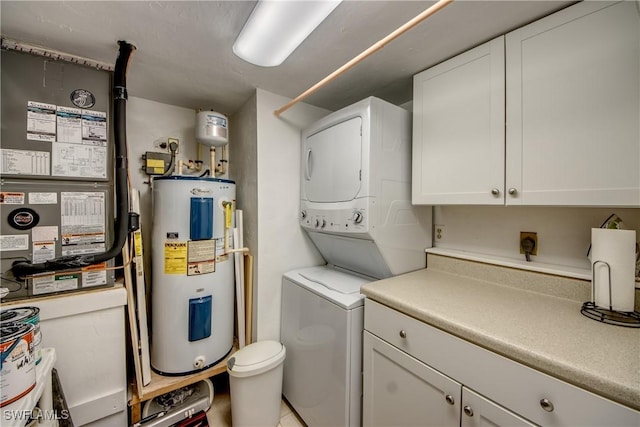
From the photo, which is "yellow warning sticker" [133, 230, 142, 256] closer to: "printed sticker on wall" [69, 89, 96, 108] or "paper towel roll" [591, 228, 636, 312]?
"printed sticker on wall" [69, 89, 96, 108]

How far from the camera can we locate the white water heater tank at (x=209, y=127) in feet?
5.89

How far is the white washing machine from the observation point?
1304 millimetres

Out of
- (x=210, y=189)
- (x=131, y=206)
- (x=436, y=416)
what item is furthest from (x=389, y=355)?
(x=131, y=206)

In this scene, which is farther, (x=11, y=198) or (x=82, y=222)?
A: (x=82, y=222)

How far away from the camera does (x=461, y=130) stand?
1.33 meters

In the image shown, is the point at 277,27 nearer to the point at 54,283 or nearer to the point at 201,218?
the point at 201,218

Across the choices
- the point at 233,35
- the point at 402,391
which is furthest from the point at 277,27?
the point at 402,391

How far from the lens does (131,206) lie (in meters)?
1.55

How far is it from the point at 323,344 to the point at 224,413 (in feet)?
3.21

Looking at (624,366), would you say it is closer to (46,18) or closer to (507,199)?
(507,199)

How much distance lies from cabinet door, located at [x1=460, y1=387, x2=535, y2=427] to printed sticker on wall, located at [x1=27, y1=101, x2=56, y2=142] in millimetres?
2233

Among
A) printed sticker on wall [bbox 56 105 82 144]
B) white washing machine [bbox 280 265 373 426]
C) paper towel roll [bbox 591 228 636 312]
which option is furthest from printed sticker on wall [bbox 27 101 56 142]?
paper towel roll [bbox 591 228 636 312]

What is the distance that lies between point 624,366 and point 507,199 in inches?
28.4

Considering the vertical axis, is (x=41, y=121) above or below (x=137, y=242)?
above
